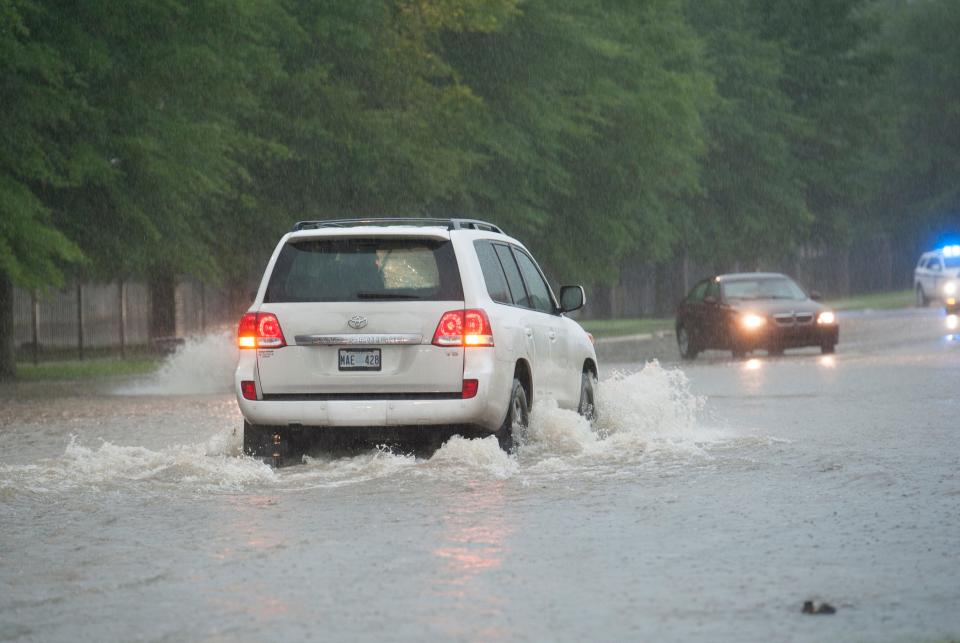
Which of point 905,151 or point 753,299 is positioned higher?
point 905,151

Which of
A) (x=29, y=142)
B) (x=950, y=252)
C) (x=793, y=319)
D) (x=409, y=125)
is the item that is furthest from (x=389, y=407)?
(x=950, y=252)

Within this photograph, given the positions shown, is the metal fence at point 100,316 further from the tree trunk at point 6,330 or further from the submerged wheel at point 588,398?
the submerged wheel at point 588,398

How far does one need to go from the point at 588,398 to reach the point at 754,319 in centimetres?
1581

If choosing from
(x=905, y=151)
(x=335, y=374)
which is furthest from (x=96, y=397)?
(x=905, y=151)

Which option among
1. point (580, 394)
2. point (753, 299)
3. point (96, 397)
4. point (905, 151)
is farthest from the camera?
point (905, 151)

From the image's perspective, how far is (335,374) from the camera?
13062mm

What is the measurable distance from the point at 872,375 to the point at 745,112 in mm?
37929

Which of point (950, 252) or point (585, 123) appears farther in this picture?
point (950, 252)

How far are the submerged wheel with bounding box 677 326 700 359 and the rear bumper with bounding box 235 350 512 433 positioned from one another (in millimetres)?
20433

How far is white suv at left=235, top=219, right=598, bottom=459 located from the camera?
42.6ft

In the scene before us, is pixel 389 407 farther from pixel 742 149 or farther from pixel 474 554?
pixel 742 149

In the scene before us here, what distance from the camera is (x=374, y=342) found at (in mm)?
13000

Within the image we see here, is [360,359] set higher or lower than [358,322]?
lower

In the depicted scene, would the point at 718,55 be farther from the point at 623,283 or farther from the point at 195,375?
the point at 195,375
